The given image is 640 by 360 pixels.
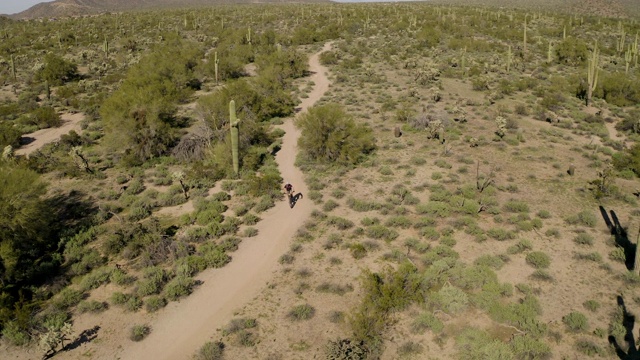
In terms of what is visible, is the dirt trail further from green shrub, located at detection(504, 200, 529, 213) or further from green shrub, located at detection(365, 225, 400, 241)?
green shrub, located at detection(504, 200, 529, 213)

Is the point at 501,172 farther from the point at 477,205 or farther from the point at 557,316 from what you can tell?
the point at 557,316

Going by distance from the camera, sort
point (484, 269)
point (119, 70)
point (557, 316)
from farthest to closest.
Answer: point (119, 70) < point (484, 269) < point (557, 316)

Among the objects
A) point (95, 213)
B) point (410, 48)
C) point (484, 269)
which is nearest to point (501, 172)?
point (484, 269)

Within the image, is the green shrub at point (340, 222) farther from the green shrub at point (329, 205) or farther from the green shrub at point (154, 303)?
the green shrub at point (154, 303)

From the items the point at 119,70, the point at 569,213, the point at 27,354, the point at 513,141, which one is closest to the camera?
the point at 27,354

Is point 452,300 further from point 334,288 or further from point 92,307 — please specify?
point 92,307

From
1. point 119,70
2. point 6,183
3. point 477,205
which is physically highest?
point 119,70

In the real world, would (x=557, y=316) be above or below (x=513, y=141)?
below
